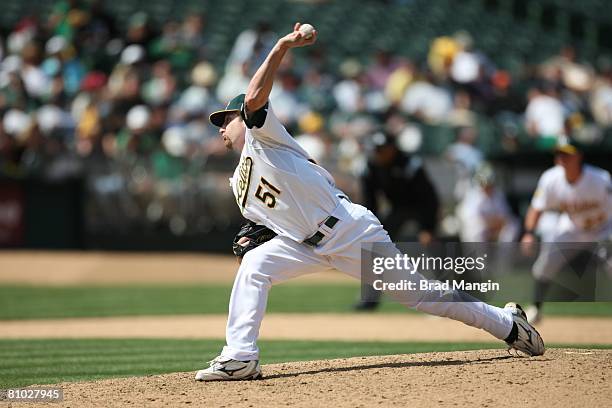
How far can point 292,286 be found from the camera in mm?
16281

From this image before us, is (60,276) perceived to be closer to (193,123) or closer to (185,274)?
(185,274)

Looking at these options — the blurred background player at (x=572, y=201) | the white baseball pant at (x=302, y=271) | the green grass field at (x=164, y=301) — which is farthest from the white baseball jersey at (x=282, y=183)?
the green grass field at (x=164, y=301)

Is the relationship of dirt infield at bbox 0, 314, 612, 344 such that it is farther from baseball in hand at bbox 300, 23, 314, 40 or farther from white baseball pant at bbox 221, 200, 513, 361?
baseball in hand at bbox 300, 23, 314, 40

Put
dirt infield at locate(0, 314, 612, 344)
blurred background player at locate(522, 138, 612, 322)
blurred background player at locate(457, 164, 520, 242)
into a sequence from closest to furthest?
1. dirt infield at locate(0, 314, 612, 344)
2. blurred background player at locate(522, 138, 612, 322)
3. blurred background player at locate(457, 164, 520, 242)

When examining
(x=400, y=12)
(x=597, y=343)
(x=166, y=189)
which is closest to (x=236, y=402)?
(x=597, y=343)

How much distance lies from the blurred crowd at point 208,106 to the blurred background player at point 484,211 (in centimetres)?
125

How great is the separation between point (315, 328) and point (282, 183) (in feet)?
15.9

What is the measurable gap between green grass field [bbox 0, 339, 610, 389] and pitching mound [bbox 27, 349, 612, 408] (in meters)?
0.95

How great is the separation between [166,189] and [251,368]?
1152 centimetres

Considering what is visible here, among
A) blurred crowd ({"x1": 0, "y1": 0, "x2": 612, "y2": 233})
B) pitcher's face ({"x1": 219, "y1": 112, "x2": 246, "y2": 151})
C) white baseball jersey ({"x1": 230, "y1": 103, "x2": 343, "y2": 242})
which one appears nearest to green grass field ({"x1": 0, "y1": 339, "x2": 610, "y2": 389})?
white baseball jersey ({"x1": 230, "y1": 103, "x2": 343, "y2": 242})

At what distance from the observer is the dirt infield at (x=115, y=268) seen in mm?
16641

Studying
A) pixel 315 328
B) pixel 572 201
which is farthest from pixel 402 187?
pixel 315 328

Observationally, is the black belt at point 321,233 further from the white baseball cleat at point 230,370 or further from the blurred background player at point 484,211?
the blurred background player at point 484,211

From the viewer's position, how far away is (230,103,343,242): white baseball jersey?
6.19 meters
